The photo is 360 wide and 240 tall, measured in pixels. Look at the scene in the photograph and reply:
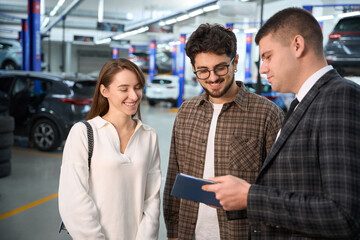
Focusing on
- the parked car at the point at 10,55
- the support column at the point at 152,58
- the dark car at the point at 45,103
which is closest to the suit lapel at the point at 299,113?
the dark car at the point at 45,103

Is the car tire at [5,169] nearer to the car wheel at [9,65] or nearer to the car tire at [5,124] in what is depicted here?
the car tire at [5,124]

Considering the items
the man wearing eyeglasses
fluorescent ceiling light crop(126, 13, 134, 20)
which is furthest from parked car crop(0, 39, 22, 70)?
the man wearing eyeglasses

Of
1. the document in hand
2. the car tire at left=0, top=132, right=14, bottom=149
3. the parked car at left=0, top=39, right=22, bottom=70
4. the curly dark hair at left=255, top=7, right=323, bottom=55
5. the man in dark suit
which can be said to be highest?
the parked car at left=0, top=39, right=22, bottom=70

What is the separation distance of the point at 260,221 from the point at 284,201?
0.12 metres

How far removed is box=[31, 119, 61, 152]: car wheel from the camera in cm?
660

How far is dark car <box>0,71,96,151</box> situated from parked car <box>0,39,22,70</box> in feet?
30.1

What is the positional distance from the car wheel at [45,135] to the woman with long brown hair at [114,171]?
5049 millimetres

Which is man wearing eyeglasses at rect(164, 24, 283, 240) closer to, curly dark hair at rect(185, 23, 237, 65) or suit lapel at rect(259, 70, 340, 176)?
curly dark hair at rect(185, 23, 237, 65)

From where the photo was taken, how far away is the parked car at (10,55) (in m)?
15.2

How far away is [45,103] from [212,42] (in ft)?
18.2

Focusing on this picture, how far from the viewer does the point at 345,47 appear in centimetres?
650

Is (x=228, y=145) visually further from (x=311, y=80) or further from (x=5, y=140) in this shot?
(x=5, y=140)

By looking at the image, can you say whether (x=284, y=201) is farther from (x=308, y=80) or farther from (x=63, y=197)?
(x=63, y=197)

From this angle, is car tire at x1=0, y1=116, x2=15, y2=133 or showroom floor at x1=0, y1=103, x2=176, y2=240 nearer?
showroom floor at x1=0, y1=103, x2=176, y2=240
